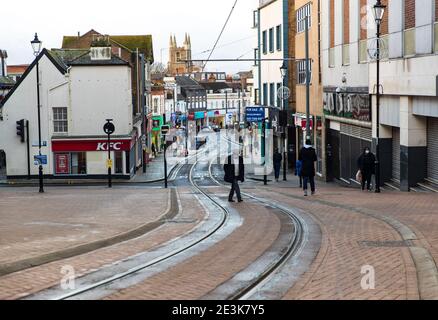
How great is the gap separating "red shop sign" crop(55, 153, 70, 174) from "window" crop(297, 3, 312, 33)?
16.9m

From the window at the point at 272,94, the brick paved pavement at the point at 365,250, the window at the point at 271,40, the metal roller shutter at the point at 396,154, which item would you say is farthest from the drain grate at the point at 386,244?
the window at the point at 271,40

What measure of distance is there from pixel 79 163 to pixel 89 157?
80cm

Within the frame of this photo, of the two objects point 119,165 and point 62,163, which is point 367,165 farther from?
point 62,163

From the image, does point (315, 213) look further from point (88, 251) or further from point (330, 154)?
point (330, 154)

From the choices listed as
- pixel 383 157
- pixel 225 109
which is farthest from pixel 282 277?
pixel 225 109

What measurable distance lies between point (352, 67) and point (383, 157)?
6.22 m

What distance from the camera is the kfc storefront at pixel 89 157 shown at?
47688mm

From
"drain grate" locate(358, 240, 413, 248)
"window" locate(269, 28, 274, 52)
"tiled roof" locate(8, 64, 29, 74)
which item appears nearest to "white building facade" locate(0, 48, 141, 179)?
"window" locate(269, 28, 274, 52)

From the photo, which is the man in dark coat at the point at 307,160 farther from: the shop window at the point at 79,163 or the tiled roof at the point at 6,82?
the tiled roof at the point at 6,82

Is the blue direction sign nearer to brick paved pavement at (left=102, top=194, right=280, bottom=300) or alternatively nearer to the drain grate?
brick paved pavement at (left=102, top=194, right=280, bottom=300)

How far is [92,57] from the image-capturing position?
48.3 m

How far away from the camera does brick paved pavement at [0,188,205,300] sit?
28.8 ft

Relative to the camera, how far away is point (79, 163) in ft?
157

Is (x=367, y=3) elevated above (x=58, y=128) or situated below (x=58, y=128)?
above
